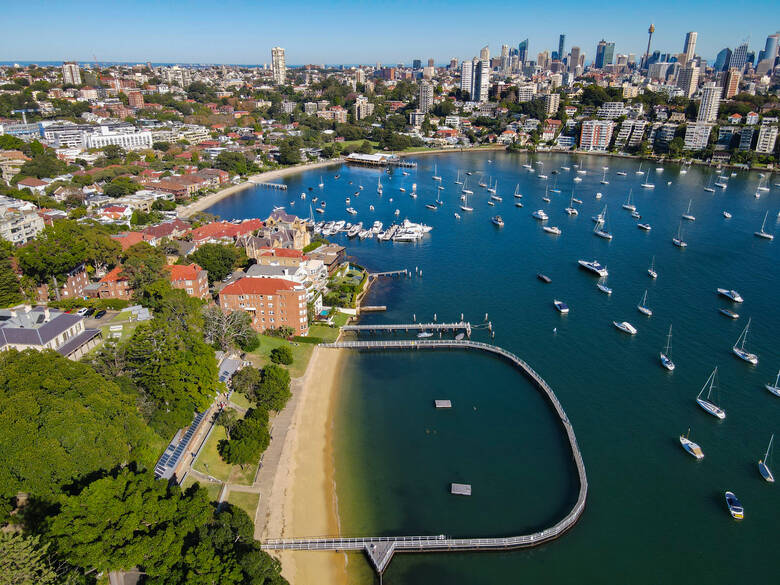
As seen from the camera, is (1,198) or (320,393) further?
(1,198)

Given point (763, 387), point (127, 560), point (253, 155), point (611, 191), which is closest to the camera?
point (127, 560)

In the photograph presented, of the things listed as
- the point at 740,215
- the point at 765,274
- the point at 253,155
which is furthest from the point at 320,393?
the point at 253,155

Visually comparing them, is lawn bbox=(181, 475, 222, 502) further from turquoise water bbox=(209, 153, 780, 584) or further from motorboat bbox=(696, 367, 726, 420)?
motorboat bbox=(696, 367, 726, 420)

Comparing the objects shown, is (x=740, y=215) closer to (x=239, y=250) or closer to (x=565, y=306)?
(x=565, y=306)

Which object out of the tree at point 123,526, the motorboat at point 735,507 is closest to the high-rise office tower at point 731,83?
the motorboat at point 735,507

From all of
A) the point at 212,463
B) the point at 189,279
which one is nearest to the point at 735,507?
the point at 212,463

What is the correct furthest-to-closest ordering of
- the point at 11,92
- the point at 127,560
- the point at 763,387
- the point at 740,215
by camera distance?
1. the point at 11,92
2. the point at 740,215
3. the point at 763,387
4. the point at 127,560
